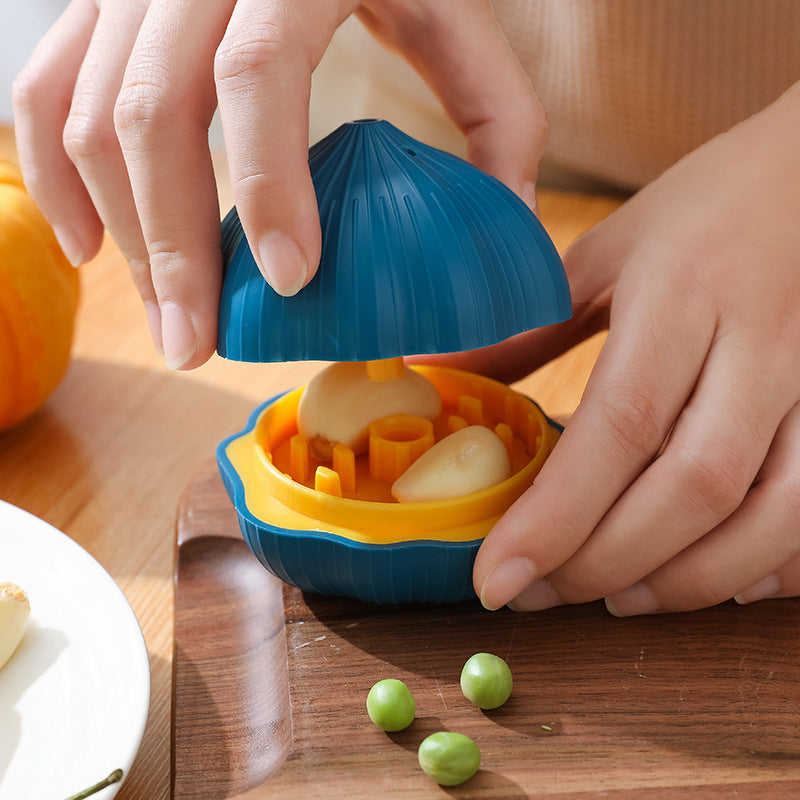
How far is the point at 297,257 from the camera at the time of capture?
53 centimetres

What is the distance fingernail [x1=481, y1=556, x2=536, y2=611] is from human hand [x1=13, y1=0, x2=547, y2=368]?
0.73 ft

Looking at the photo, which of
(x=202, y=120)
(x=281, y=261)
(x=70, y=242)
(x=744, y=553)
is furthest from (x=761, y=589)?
(x=70, y=242)

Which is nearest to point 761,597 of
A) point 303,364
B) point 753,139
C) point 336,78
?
point 753,139

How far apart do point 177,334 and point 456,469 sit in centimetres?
20

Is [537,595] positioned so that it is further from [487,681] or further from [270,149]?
[270,149]

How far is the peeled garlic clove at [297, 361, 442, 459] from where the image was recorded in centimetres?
66

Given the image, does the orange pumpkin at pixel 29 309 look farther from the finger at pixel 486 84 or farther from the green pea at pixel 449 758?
the green pea at pixel 449 758

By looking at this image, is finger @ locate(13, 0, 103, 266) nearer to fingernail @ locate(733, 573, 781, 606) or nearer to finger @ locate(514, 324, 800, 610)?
finger @ locate(514, 324, 800, 610)

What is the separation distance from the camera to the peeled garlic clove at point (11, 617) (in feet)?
1.79

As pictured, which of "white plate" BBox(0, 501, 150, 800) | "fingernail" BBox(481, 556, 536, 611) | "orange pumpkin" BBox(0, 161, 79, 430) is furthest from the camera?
"orange pumpkin" BBox(0, 161, 79, 430)

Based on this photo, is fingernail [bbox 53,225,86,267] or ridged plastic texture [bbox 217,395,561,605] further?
fingernail [bbox 53,225,86,267]

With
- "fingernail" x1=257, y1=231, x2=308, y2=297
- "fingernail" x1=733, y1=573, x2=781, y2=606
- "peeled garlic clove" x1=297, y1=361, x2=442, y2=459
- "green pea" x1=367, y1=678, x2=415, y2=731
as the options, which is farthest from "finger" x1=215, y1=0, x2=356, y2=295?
→ "fingernail" x1=733, y1=573, x2=781, y2=606

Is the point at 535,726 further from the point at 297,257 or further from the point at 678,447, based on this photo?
the point at 297,257

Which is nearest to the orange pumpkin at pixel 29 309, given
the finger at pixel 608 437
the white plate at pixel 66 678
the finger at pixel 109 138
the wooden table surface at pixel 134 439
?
the wooden table surface at pixel 134 439
